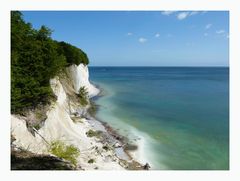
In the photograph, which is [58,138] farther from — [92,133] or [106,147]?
[92,133]

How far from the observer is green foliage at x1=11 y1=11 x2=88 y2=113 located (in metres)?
9.11

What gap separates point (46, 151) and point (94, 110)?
490 inches

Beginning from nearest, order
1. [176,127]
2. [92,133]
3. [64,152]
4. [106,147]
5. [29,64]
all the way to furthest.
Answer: [64,152], [29,64], [106,147], [92,133], [176,127]

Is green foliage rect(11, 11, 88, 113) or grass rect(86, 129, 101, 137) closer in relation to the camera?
green foliage rect(11, 11, 88, 113)

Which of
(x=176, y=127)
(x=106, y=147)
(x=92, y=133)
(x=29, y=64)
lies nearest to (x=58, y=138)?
(x=106, y=147)

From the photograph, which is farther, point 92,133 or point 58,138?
point 92,133

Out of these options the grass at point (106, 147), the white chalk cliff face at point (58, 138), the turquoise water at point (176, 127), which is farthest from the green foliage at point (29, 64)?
the turquoise water at point (176, 127)

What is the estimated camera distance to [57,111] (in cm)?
1164

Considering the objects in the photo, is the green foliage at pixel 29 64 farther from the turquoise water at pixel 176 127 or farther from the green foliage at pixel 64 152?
the turquoise water at pixel 176 127

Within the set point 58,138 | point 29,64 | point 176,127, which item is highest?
point 29,64

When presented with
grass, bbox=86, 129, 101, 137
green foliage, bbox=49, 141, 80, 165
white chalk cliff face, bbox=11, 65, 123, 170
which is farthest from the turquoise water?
green foliage, bbox=49, 141, 80, 165

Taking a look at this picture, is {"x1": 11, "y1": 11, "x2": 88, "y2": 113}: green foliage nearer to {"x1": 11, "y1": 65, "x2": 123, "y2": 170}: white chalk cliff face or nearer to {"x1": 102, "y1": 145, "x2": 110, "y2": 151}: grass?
{"x1": 11, "y1": 65, "x2": 123, "y2": 170}: white chalk cliff face

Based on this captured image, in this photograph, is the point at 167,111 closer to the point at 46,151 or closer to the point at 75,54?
the point at 75,54

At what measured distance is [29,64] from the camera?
9.98 m
